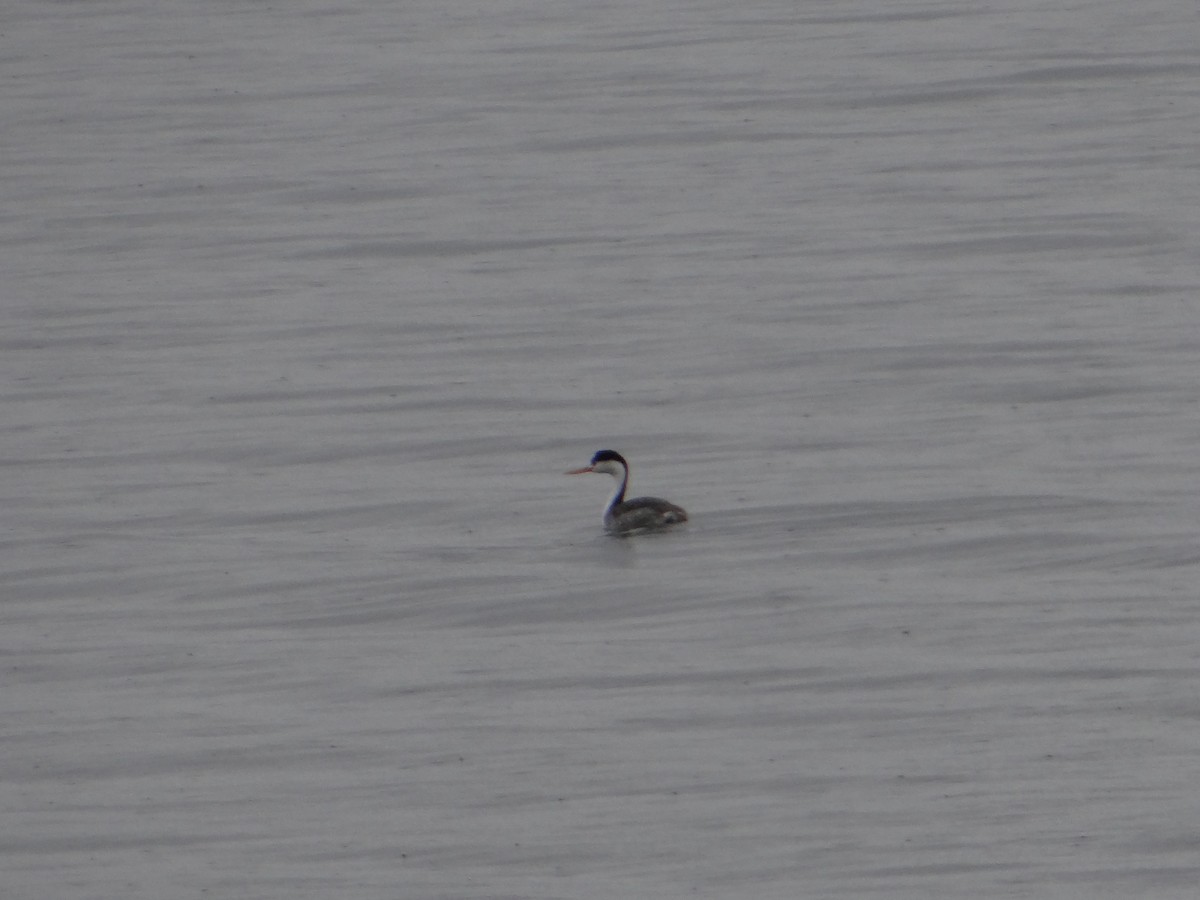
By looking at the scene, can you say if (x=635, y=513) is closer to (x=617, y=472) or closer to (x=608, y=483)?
(x=617, y=472)

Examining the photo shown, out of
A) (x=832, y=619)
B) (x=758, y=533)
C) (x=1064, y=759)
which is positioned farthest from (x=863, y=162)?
(x=1064, y=759)

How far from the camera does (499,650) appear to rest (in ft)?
41.7

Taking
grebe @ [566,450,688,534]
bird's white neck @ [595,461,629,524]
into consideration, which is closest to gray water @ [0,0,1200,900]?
grebe @ [566,450,688,534]

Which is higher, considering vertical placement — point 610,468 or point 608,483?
point 608,483

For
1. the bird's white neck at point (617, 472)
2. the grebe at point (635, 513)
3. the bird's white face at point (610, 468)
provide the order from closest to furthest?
the grebe at point (635, 513)
the bird's white neck at point (617, 472)
the bird's white face at point (610, 468)

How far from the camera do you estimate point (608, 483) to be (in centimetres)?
1579

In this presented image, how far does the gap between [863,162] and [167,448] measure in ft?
36.1

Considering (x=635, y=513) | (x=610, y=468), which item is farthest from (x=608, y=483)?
(x=635, y=513)

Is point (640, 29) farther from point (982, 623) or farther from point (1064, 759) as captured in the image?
point (1064, 759)

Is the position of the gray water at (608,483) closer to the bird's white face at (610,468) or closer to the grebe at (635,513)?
the grebe at (635,513)

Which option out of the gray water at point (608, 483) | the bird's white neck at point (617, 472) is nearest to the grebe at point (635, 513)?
the bird's white neck at point (617, 472)

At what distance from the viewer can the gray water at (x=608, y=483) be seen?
33.6 feet

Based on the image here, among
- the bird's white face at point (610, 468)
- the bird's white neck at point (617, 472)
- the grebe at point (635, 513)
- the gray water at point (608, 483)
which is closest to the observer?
the gray water at point (608, 483)

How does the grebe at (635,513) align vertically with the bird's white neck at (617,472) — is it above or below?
below
